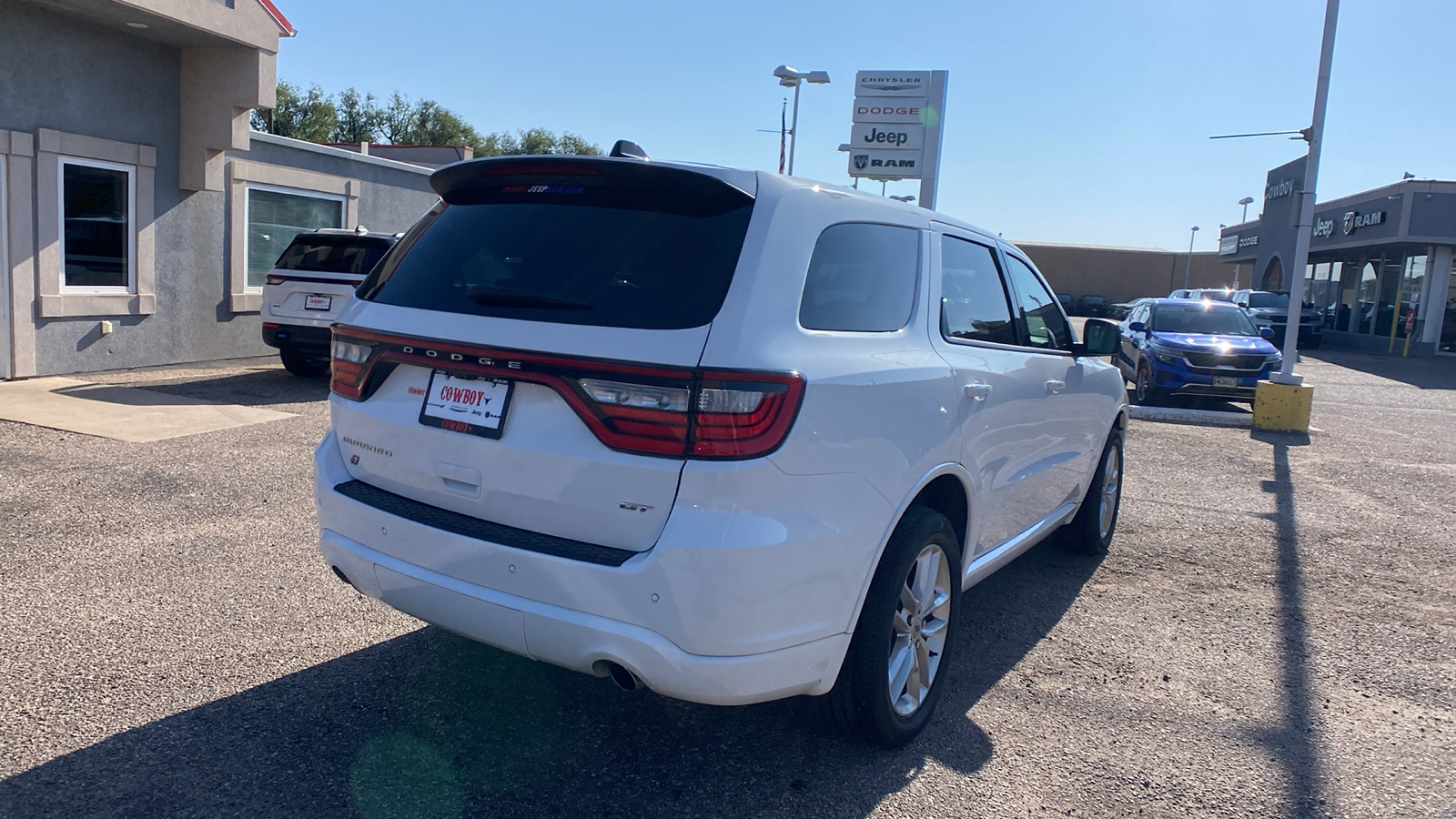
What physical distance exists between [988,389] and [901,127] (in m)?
19.7

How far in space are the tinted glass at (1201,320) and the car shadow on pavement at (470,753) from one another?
39.5 feet

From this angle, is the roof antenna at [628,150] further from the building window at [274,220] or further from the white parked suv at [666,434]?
the building window at [274,220]

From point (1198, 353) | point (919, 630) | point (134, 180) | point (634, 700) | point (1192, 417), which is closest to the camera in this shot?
point (919, 630)

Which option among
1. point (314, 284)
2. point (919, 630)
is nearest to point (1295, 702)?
point (919, 630)

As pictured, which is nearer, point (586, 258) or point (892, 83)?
point (586, 258)

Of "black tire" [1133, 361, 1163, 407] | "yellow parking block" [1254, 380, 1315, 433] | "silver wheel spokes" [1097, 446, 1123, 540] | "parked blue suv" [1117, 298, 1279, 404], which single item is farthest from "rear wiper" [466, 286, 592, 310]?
"black tire" [1133, 361, 1163, 407]

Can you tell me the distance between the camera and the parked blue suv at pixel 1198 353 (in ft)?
44.0

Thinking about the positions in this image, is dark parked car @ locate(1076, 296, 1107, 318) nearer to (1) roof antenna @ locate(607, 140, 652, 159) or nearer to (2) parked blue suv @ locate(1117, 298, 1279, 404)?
(2) parked blue suv @ locate(1117, 298, 1279, 404)

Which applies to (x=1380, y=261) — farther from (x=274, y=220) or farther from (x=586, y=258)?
(x=586, y=258)

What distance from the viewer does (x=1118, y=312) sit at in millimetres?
34188

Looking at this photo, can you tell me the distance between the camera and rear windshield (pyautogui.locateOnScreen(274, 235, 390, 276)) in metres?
10.9

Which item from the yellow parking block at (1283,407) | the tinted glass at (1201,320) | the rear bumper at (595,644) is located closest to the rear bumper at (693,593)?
the rear bumper at (595,644)

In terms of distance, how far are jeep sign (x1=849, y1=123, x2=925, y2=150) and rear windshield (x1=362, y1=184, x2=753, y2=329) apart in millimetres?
20165

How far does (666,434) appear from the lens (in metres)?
2.67
